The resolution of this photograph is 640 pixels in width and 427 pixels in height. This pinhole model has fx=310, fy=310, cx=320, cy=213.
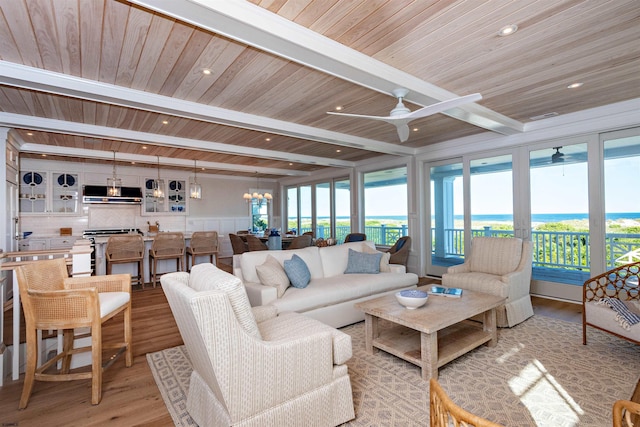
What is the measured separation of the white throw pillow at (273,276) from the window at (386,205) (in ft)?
13.5

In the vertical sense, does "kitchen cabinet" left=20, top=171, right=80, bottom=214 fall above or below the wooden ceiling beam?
below

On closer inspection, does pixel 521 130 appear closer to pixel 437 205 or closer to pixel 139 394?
pixel 437 205

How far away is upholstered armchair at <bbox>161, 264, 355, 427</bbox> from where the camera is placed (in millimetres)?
1491

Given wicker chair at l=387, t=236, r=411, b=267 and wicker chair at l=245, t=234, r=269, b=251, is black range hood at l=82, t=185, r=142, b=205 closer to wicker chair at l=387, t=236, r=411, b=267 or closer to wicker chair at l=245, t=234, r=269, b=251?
wicker chair at l=245, t=234, r=269, b=251

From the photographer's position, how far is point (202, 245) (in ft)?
20.1

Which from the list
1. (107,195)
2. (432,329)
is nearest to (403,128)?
(432,329)

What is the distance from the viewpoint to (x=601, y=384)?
7.39 ft

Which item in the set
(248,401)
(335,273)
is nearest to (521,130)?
(335,273)

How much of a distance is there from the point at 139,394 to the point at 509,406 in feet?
8.39

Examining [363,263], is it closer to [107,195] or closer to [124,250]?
[124,250]

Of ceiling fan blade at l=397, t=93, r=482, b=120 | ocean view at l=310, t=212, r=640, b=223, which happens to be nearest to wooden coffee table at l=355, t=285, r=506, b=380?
ceiling fan blade at l=397, t=93, r=482, b=120

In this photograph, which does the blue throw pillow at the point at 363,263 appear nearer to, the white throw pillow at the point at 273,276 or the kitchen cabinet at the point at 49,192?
the white throw pillow at the point at 273,276

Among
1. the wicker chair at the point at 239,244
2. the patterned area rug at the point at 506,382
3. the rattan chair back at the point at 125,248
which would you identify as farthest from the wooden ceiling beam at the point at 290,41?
the wicker chair at the point at 239,244

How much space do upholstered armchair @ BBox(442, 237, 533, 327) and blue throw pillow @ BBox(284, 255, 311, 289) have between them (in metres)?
1.79
